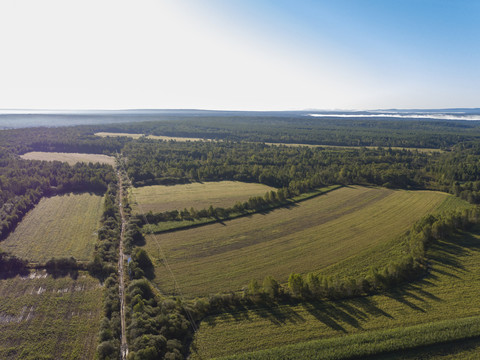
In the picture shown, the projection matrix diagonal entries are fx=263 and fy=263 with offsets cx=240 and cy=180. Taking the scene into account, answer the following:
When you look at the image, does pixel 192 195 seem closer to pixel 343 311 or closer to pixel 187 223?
pixel 187 223

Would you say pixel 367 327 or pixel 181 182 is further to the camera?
pixel 181 182

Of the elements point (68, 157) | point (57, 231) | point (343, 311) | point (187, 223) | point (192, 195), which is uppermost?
point (68, 157)

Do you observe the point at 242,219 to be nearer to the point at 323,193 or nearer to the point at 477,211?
the point at 323,193

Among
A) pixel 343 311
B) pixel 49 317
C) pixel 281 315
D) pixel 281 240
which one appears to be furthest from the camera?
pixel 281 240

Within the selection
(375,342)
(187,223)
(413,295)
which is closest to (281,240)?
(187,223)

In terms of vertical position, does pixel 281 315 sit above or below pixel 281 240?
below

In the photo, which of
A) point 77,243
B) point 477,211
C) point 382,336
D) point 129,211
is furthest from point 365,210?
point 77,243

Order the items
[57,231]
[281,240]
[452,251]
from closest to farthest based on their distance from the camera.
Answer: [452,251] < [281,240] < [57,231]

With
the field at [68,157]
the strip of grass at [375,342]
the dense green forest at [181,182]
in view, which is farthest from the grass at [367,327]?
the field at [68,157]

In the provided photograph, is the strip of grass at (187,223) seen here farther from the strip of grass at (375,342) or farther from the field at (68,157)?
the field at (68,157)
